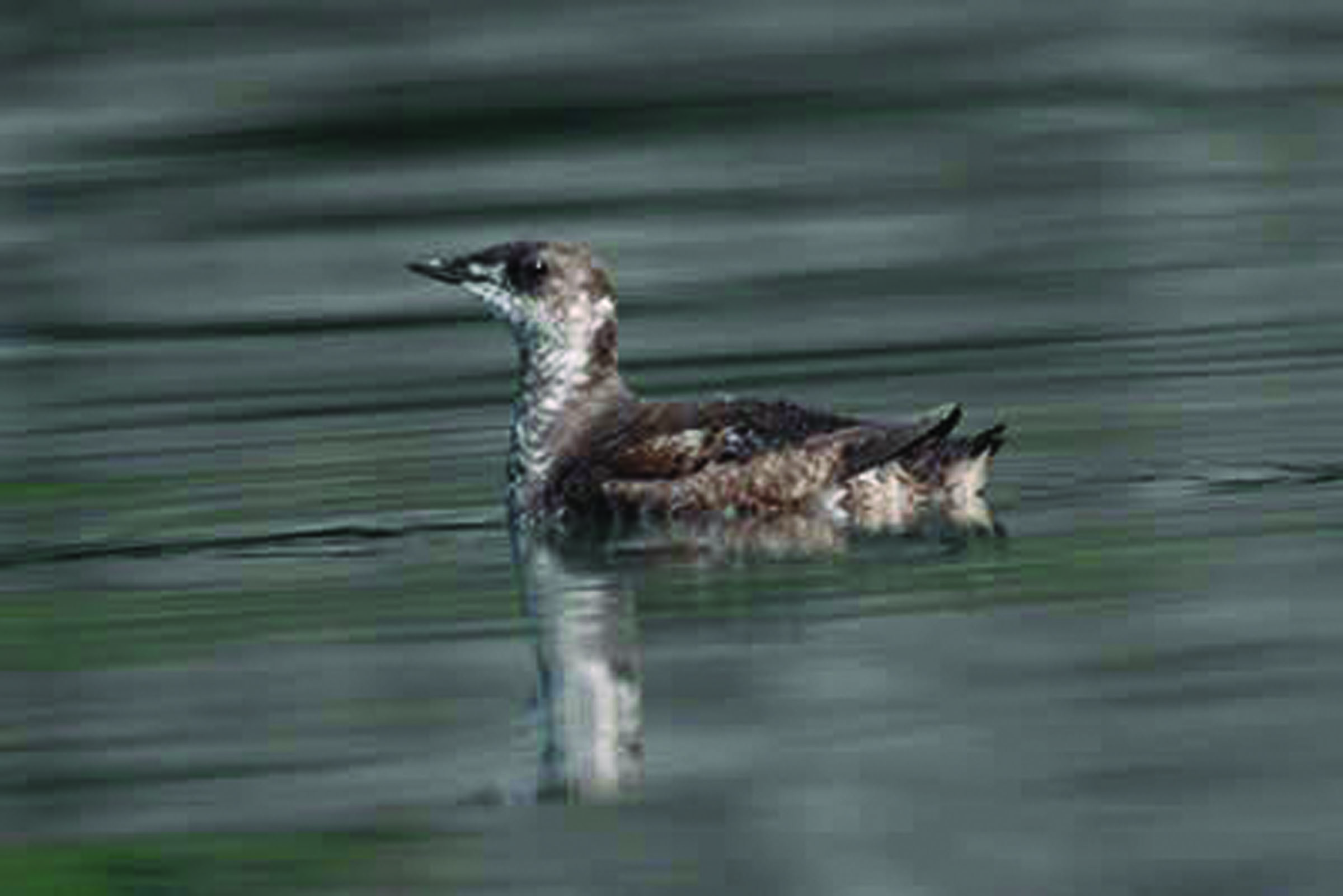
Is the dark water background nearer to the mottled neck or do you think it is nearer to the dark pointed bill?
the mottled neck

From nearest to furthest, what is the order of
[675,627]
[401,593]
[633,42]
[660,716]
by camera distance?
[660,716]
[675,627]
[401,593]
[633,42]

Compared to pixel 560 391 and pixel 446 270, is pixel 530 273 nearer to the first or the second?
pixel 446 270

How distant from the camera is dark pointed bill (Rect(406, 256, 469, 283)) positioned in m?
15.1

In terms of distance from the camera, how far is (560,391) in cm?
1505

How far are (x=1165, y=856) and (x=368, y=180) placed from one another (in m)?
17.3

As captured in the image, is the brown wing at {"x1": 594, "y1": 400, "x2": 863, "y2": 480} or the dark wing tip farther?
the brown wing at {"x1": 594, "y1": 400, "x2": 863, "y2": 480}

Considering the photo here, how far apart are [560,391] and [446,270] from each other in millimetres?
534

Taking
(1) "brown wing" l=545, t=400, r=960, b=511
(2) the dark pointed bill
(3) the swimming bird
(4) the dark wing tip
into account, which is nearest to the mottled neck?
(3) the swimming bird

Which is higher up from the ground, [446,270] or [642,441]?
[446,270]

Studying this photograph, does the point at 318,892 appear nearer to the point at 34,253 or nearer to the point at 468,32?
the point at 34,253

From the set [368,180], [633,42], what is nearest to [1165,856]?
[368,180]

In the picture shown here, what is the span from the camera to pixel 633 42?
3033 cm

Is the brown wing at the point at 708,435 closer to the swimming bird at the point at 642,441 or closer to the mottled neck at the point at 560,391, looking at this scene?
the swimming bird at the point at 642,441

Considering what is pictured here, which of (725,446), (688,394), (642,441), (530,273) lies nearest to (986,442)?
(725,446)
